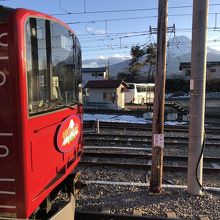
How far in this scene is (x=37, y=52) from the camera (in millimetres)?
3480

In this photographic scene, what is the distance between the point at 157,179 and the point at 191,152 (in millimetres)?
864

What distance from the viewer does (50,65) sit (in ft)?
12.7

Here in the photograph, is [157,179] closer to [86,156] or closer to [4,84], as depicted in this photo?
[86,156]

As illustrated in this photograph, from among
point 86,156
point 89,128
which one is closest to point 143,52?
point 89,128

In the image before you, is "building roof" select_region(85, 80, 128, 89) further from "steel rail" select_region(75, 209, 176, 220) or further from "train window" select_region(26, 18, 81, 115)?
"train window" select_region(26, 18, 81, 115)

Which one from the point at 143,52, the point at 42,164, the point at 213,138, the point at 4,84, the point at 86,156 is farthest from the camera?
the point at 143,52

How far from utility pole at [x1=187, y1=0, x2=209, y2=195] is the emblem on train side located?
2401mm

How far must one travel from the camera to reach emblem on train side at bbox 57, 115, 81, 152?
4.06 m

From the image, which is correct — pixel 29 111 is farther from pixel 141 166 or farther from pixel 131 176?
pixel 141 166

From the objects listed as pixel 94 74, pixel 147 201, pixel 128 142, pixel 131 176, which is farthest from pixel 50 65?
pixel 94 74

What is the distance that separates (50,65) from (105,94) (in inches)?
1234

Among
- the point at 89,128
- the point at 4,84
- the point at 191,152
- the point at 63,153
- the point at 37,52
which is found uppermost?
the point at 37,52

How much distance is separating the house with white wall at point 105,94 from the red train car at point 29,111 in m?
29.6

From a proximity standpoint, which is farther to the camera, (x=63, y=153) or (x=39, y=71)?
(x=63, y=153)
